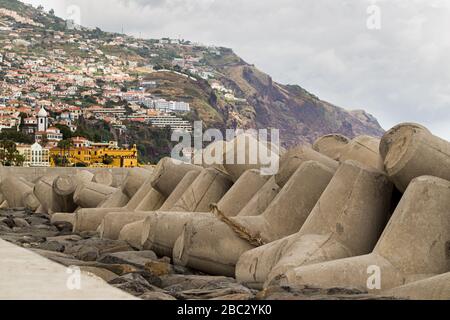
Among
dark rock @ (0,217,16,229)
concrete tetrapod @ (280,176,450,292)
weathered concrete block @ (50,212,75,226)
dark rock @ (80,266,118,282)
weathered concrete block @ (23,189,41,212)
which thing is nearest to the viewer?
concrete tetrapod @ (280,176,450,292)

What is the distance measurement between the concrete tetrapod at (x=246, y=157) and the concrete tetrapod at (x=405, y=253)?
309cm

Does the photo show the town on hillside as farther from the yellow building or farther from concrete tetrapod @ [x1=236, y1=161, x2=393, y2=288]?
concrete tetrapod @ [x1=236, y1=161, x2=393, y2=288]

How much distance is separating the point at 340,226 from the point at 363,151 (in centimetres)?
216

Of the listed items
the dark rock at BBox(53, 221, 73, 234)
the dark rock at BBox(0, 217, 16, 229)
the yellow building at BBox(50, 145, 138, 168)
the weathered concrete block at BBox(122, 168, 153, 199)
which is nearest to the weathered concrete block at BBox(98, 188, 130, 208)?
the weathered concrete block at BBox(122, 168, 153, 199)

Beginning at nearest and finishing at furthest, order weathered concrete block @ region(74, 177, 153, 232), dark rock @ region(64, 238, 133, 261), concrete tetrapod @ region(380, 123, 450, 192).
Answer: concrete tetrapod @ region(380, 123, 450, 192) < dark rock @ region(64, 238, 133, 261) < weathered concrete block @ region(74, 177, 153, 232)

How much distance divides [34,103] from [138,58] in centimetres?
4478

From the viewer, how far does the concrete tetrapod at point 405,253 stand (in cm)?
511

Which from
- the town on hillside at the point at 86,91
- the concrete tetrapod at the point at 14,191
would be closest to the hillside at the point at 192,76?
the town on hillside at the point at 86,91

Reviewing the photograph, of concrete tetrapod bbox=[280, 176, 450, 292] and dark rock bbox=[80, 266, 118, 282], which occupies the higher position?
concrete tetrapod bbox=[280, 176, 450, 292]

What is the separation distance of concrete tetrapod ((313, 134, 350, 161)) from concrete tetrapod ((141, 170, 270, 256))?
870 millimetres

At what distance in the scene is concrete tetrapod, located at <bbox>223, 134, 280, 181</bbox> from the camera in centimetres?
860

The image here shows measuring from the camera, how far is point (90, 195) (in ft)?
43.6

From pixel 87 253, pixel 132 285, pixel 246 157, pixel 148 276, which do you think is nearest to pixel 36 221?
pixel 246 157
